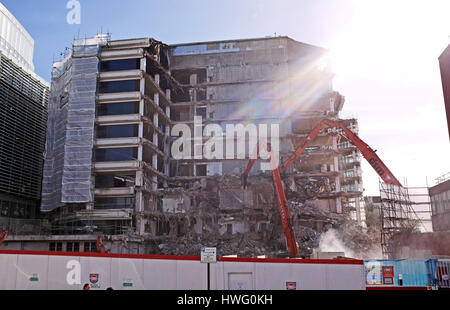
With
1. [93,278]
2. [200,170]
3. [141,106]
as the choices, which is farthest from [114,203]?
[93,278]

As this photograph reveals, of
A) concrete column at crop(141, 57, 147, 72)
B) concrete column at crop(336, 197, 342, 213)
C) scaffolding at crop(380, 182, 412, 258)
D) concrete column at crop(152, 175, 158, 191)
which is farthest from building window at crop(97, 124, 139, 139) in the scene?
scaffolding at crop(380, 182, 412, 258)

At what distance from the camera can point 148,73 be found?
49219mm

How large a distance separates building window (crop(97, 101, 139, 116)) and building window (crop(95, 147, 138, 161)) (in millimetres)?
4236

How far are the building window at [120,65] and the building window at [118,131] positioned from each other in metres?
6.86

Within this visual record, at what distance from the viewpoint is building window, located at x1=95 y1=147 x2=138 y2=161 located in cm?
4406

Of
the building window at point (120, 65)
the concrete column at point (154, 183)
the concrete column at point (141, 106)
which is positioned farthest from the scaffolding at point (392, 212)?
the building window at point (120, 65)

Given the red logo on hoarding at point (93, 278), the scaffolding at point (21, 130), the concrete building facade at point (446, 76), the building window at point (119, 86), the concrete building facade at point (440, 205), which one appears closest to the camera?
the concrete building facade at point (446, 76)

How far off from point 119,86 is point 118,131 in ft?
17.2

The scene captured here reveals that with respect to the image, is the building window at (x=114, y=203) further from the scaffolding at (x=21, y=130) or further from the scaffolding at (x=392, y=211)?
the scaffolding at (x=392, y=211)

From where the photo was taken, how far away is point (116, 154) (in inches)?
1741

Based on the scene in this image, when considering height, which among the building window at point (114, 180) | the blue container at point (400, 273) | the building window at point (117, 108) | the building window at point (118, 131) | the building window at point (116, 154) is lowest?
the blue container at point (400, 273)

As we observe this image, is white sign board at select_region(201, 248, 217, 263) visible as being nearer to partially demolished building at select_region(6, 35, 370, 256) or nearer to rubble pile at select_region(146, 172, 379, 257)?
partially demolished building at select_region(6, 35, 370, 256)

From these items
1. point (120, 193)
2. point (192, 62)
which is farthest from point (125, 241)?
point (192, 62)

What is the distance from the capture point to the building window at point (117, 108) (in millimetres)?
45656
